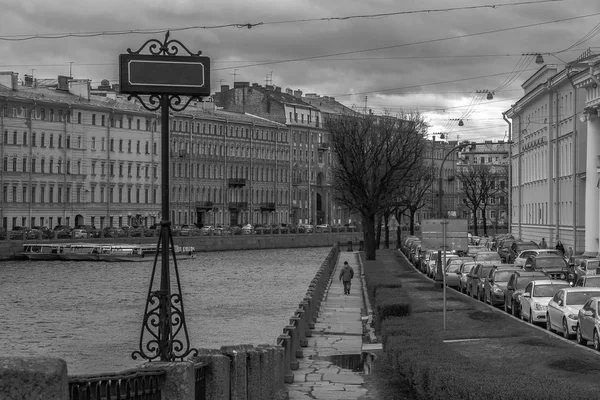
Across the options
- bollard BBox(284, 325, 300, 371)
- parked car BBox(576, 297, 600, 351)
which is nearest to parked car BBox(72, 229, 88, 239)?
bollard BBox(284, 325, 300, 371)

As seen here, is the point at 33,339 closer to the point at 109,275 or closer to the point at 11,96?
the point at 109,275

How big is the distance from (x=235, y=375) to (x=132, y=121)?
5298 inches

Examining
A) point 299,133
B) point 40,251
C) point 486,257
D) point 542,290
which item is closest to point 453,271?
point 486,257

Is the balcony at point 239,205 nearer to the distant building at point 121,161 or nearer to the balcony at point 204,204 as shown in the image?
the distant building at point 121,161

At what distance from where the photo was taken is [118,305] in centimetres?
6281

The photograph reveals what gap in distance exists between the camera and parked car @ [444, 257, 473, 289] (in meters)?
55.1

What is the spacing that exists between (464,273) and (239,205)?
121 m

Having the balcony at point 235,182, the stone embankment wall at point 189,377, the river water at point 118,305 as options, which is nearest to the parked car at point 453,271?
the river water at point 118,305

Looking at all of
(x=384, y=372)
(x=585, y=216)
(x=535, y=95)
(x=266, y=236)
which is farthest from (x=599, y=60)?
(x=266, y=236)

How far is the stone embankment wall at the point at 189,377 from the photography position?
885cm

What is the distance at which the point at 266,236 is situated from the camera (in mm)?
148875

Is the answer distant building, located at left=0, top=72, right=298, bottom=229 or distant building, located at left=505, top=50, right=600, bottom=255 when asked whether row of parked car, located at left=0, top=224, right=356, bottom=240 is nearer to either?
distant building, located at left=0, top=72, right=298, bottom=229

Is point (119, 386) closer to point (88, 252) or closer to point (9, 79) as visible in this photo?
point (88, 252)

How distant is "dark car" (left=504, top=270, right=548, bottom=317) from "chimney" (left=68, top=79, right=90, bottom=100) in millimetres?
104804
